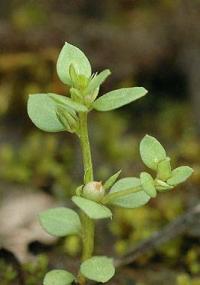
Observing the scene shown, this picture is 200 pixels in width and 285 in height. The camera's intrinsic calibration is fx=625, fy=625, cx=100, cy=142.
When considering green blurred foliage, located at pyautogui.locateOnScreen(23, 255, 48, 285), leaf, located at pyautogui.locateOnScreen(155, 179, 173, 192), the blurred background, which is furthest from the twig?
leaf, located at pyautogui.locateOnScreen(155, 179, 173, 192)

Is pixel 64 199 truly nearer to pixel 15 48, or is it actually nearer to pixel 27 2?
pixel 15 48

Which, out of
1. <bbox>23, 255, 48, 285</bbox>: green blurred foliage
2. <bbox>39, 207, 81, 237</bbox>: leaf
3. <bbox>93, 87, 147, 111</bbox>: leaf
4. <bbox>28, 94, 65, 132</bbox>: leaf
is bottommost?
<bbox>23, 255, 48, 285</bbox>: green blurred foliage

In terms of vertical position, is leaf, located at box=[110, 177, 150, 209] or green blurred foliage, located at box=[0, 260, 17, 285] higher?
leaf, located at box=[110, 177, 150, 209]

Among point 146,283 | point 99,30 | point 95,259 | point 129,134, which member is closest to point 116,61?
point 99,30

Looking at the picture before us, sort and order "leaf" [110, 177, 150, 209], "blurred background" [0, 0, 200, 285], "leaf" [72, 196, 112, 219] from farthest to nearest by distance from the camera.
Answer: "blurred background" [0, 0, 200, 285] < "leaf" [110, 177, 150, 209] < "leaf" [72, 196, 112, 219]

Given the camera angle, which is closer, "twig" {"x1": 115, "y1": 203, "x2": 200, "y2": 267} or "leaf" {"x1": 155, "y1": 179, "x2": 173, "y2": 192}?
"leaf" {"x1": 155, "y1": 179, "x2": 173, "y2": 192}

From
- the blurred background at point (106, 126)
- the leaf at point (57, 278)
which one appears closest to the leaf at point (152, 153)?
the leaf at point (57, 278)

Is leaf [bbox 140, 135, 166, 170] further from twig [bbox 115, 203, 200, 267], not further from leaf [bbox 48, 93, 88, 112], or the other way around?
twig [bbox 115, 203, 200, 267]
